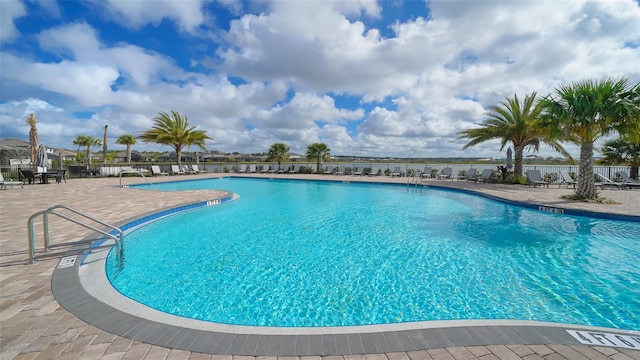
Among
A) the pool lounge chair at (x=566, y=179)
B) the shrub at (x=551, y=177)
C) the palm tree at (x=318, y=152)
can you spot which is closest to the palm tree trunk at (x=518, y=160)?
the shrub at (x=551, y=177)

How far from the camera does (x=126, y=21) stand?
10734 mm

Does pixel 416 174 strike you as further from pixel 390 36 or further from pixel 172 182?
pixel 172 182

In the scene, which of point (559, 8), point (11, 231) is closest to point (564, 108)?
point (559, 8)

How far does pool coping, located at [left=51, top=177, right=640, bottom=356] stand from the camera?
2.10 metres

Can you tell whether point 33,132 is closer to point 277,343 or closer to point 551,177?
point 277,343

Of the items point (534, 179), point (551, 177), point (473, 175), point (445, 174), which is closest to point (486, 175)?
point (473, 175)

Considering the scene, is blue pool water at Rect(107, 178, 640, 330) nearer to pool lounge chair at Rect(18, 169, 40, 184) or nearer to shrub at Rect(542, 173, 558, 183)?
shrub at Rect(542, 173, 558, 183)

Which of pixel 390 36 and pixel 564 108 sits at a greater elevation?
pixel 390 36

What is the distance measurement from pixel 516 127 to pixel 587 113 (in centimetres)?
678

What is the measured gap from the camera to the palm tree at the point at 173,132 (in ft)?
81.1

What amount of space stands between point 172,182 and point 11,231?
13.3m

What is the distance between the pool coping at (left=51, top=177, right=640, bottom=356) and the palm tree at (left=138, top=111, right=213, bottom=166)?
24174 mm

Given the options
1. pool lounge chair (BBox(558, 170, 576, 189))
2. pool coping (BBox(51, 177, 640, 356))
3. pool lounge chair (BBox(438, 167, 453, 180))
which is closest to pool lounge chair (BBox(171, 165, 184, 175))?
pool lounge chair (BBox(438, 167, 453, 180))

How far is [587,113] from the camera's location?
8.94 m
